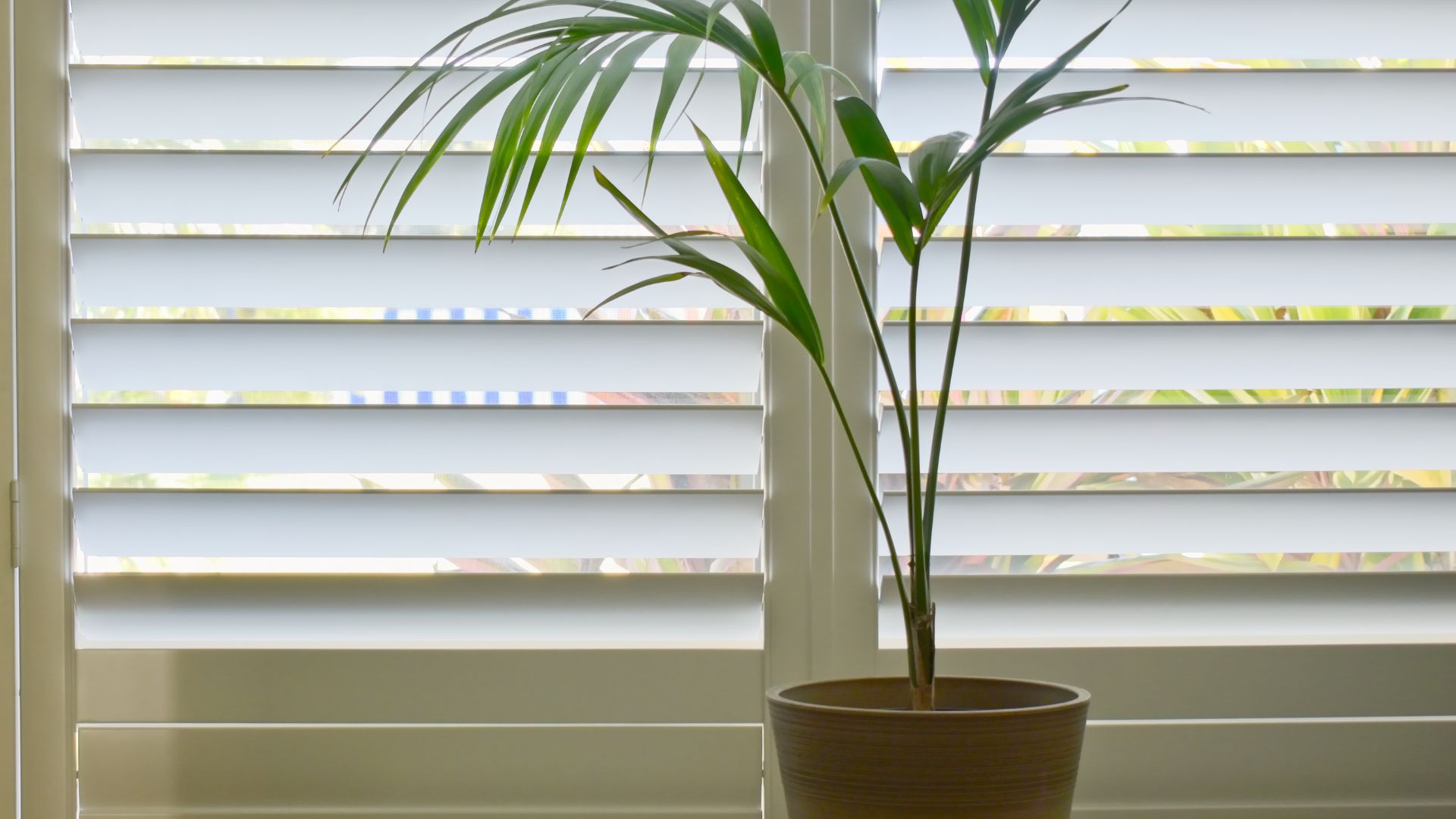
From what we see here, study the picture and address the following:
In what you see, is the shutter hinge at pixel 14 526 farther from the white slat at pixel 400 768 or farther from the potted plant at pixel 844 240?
the potted plant at pixel 844 240

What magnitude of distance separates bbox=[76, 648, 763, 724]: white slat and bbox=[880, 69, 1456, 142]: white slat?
72 centimetres

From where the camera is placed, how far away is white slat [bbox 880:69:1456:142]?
140cm

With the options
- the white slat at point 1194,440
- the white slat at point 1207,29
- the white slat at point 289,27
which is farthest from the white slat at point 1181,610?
the white slat at point 289,27

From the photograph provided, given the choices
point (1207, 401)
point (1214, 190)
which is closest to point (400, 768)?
point (1207, 401)

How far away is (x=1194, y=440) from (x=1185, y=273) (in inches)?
7.8

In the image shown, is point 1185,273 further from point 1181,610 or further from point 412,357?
point 412,357

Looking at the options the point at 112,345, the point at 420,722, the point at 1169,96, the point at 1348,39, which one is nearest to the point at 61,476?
the point at 112,345

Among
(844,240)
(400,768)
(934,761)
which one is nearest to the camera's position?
(934,761)

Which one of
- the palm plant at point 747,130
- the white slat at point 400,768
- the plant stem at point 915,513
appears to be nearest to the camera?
the palm plant at point 747,130

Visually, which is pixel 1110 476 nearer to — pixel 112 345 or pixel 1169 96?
pixel 1169 96

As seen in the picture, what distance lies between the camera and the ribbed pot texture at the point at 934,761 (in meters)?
Result: 1.00

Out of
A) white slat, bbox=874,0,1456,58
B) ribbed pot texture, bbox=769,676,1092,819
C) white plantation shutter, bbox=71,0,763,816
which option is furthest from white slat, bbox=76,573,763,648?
white slat, bbox=874,0,1456,58

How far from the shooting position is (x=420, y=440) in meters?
1.38

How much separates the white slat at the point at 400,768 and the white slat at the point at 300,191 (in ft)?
1.94
